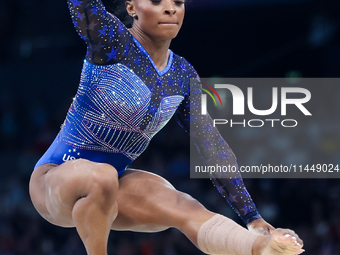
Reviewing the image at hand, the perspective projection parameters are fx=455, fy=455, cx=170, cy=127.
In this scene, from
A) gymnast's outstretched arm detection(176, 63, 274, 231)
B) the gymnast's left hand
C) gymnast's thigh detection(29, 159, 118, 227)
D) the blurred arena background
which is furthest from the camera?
the blurred arena background

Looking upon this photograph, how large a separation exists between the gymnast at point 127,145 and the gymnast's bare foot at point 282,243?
66 millimetres

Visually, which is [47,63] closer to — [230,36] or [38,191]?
[230,36]

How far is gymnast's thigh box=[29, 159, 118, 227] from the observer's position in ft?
5.61

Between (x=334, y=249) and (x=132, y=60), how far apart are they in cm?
293

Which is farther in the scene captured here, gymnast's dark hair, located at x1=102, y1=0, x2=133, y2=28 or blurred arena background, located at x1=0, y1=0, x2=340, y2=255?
blurred arena background, located at x1=0, y1=0, x2=340, y2=255

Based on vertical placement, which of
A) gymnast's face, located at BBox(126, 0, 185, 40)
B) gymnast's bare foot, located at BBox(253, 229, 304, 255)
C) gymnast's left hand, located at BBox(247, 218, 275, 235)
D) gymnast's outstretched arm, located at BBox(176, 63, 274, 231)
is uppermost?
gymnast's face, located at BBox(126, 0, 185, 40)

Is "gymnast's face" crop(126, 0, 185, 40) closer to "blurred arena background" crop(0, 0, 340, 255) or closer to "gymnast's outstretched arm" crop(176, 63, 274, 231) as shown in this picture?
"gymnast's outstretched arm" crop(176, 63, 274, 231)

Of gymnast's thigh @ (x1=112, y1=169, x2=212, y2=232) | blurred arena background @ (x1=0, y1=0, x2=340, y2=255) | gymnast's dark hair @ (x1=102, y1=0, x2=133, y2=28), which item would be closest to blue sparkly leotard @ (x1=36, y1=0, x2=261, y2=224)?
gymnast's thigh @ (x1=112, y1=169, x2=212, y2=232)

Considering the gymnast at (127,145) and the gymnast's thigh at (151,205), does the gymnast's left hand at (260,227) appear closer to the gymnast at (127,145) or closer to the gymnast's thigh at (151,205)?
the gymnast at (127,145)

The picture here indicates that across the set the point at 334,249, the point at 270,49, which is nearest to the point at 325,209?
the point at 334,249

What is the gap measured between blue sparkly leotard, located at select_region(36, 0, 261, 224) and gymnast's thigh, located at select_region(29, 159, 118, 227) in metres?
0.14

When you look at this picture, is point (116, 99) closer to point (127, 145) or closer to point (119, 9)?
point (127, 145)

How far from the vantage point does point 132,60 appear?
197cm

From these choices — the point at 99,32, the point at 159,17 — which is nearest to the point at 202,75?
the point at 159,17
